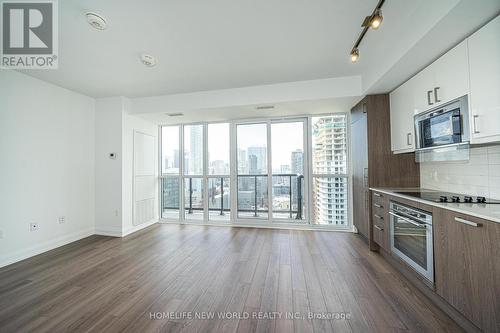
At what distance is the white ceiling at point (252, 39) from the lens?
5.61ft

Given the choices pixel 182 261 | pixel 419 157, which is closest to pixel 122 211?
pixel 182 261

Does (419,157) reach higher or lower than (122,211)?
higher

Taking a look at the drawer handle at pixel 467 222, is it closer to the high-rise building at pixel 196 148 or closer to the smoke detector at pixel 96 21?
the smoke detector at pixel 96 21

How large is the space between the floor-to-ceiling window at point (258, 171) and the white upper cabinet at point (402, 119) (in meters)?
1.16

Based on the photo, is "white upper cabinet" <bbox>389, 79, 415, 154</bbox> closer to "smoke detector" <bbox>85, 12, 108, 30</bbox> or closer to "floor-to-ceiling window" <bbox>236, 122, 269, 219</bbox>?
"floor-to-ceiling window" <bbox>236, 122, 269, 219</bbox>

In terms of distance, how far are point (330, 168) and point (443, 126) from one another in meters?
2.15

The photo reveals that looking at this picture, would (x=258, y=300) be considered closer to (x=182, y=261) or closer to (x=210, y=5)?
(x=182, y=261)

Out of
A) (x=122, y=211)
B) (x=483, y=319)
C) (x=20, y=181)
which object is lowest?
(x=483, y=319)

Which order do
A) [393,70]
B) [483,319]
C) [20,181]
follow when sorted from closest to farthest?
[483,319], [393,70], [20,181]

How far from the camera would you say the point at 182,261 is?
8.78 feet

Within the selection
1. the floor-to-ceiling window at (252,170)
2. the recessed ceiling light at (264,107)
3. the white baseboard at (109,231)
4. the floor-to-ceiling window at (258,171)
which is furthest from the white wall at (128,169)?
the recessed ceiling light at (264,107)

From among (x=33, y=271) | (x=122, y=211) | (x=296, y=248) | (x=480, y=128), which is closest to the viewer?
(x=480, y=128)

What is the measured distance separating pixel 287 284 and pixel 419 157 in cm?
243

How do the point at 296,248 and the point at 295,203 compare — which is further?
the point at 295,203
